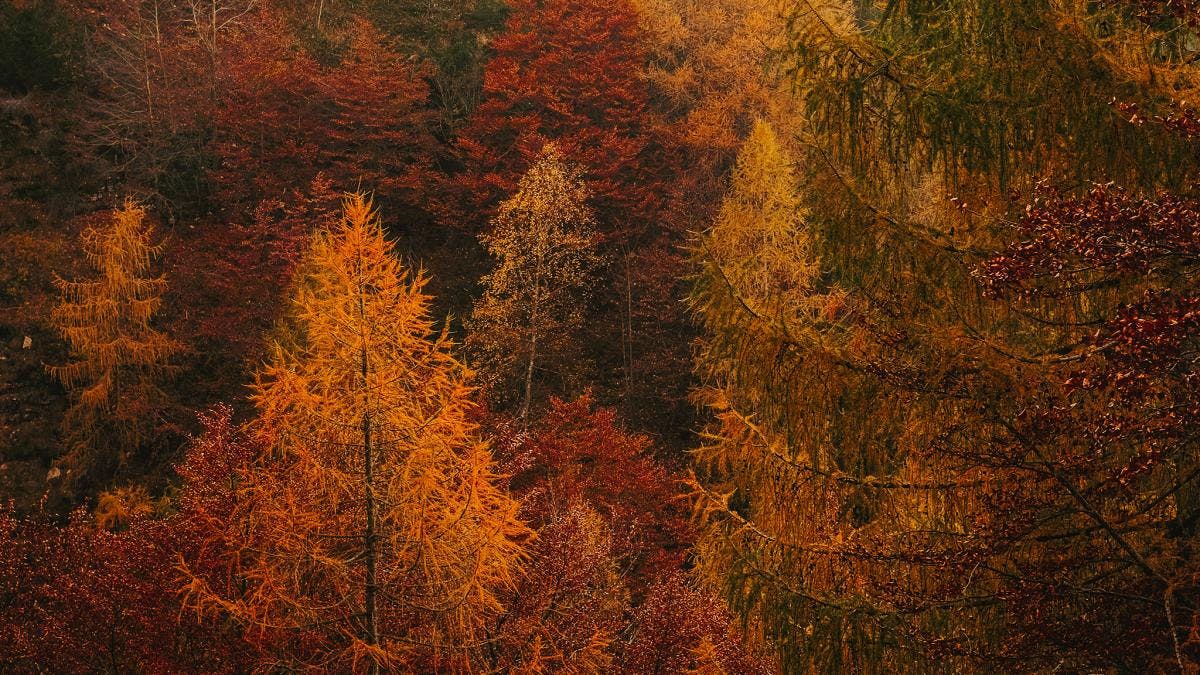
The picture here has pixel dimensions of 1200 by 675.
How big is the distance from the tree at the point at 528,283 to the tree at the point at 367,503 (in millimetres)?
13277

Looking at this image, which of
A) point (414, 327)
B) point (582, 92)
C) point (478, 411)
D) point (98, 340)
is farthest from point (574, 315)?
point (414, 327)

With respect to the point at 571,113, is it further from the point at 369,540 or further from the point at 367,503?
the point at 369,540

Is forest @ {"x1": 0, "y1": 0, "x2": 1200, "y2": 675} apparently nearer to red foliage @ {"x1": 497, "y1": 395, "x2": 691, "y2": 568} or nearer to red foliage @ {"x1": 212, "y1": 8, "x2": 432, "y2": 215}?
red foliage @ {"x1": 497, "y1": 395, "x2": 691, "y2": 568}

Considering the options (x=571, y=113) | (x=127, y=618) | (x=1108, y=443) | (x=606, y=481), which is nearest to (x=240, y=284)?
(x=571, y=113)

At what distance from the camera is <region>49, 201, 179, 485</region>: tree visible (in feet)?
81.6

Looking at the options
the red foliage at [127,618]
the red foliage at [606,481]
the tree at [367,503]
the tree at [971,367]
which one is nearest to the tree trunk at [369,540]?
the tree at [367,503]

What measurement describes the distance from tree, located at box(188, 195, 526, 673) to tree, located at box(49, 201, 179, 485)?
16004 millimetres

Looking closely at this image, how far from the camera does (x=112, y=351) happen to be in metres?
25.1

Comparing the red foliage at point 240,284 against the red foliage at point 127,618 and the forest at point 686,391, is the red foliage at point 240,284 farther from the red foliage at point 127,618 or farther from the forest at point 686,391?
the red foliage at point 127,618

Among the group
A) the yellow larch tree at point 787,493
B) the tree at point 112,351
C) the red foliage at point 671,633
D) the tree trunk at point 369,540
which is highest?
the yellow larch tree at point 787,493

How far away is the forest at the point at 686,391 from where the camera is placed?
4.54 m

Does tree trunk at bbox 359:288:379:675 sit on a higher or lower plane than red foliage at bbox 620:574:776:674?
higher

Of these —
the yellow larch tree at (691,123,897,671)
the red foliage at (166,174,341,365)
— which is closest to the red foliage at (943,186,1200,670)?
the yellow larch tree at (691,123,897,671)

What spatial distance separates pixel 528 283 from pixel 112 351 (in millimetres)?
11062
